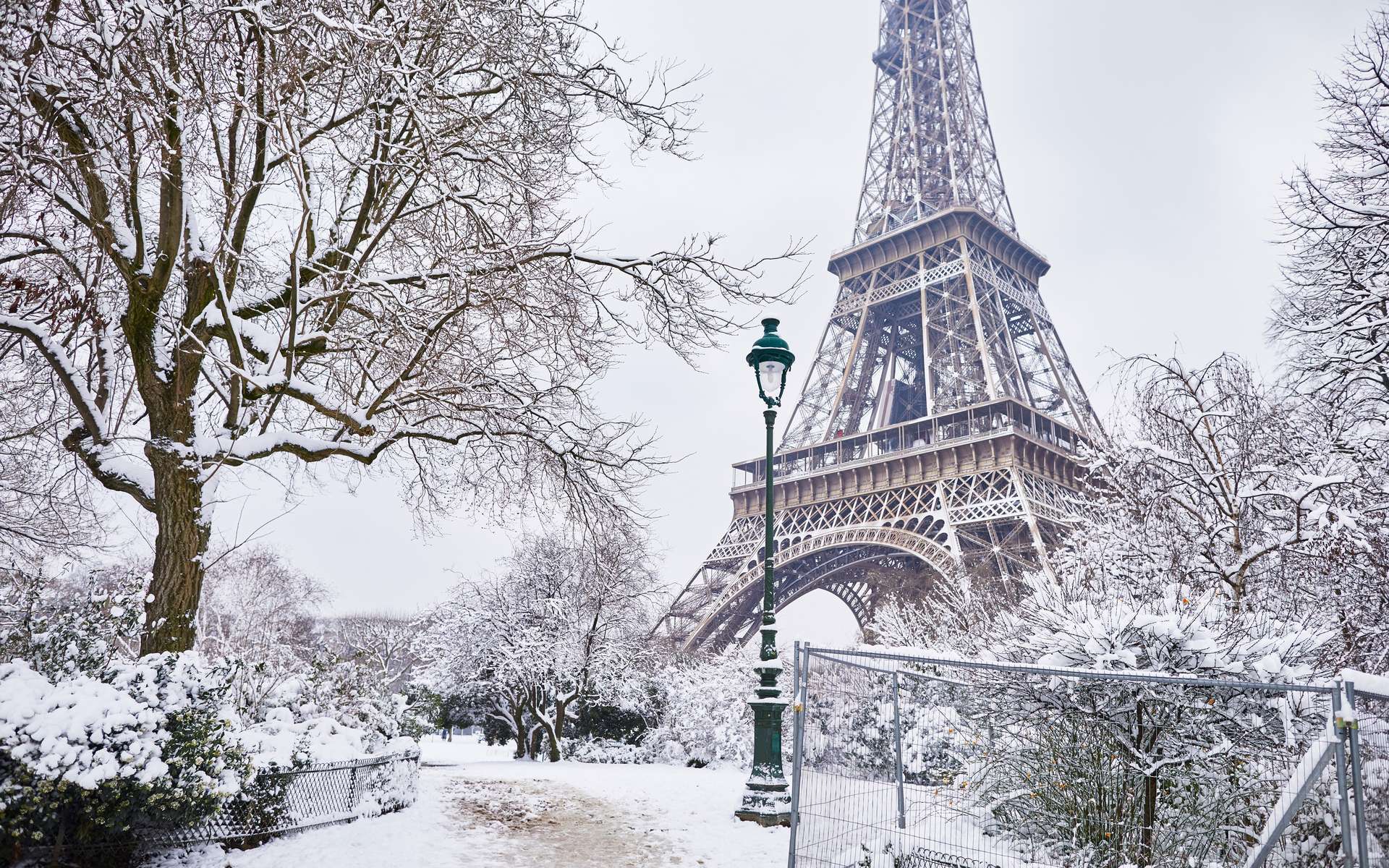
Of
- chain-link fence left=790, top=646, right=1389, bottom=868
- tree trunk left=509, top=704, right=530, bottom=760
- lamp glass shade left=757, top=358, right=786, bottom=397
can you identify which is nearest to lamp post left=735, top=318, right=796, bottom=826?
lamp glass shade left=757, top=358, right=786, bottom=397

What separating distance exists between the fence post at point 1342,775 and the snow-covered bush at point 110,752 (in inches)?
253

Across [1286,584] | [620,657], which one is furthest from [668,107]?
[620,657]

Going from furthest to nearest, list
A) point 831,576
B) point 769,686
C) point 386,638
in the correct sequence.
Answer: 1. point 386,638
2. point 831,576
3. point 769,686

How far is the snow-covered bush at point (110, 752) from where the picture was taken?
4.79 metres

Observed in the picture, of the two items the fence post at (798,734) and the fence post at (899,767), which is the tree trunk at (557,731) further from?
the fence post at (798,734)

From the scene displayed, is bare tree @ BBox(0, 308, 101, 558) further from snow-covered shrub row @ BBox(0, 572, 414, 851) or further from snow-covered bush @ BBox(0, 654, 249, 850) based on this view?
snow-covered bush @ BBox(0, 654, 249, 850)

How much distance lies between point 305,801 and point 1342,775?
7.39 meters

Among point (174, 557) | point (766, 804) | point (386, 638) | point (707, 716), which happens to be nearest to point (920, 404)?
point (707, 716)

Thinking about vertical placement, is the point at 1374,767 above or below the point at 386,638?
above

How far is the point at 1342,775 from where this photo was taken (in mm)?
3750

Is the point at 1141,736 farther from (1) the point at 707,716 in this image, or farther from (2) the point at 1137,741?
(1) the point at 707,716

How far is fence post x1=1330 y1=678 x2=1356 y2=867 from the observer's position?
3707 mm

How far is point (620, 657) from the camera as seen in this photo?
2134 centimetres

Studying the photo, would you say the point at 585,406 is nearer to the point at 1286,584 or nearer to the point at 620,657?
the point at 1286,584
